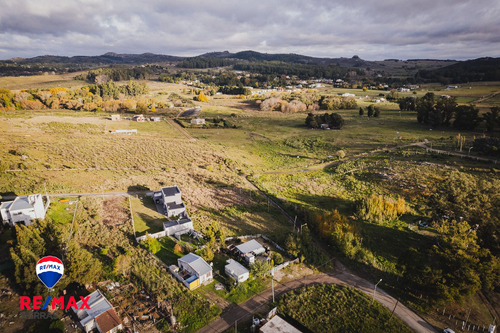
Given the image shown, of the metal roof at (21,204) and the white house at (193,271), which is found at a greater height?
the metal roof at (21,204)

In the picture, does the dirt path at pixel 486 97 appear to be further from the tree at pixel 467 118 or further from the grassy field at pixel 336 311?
the grassy field at pixel 336 311

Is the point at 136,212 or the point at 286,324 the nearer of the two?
the point at 286,324

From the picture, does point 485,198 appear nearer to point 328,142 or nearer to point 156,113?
point 328,142

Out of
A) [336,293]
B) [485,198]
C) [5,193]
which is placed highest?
[485,198]

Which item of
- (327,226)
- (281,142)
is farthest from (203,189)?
(281,142)

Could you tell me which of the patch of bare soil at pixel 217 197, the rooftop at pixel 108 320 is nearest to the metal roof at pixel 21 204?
the rooftop at pixel 108 320

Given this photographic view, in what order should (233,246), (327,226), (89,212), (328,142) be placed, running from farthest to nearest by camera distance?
(328,142) < (89,212) < (327,226) < (233,246)

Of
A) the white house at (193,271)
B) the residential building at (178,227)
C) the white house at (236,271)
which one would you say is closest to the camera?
the white house at (193,271)

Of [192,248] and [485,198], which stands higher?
[485,198]
